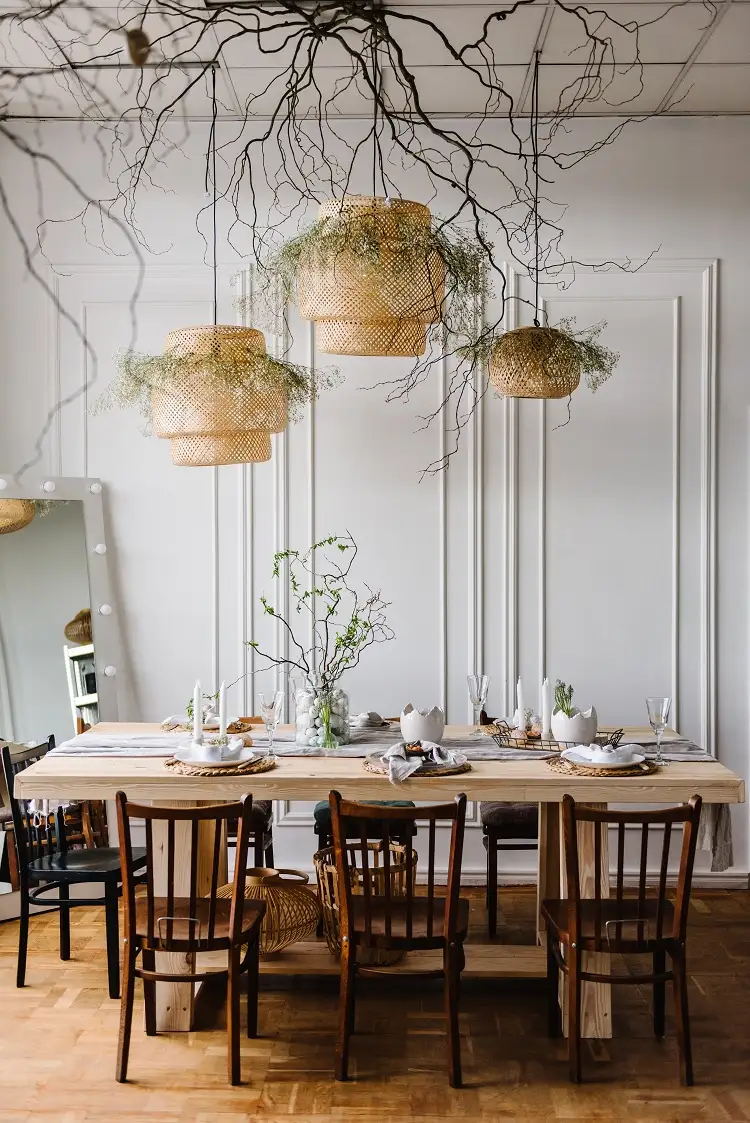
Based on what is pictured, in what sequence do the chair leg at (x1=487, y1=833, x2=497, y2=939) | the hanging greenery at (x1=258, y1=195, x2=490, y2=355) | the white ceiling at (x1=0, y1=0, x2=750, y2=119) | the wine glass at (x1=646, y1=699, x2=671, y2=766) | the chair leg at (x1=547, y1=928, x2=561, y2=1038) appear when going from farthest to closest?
the chair leg at (x1=487, y1=833, x2=497, y2=939) < the white ceiling at (x1=0, y1=0, x2=750, y2=119) < the wine glass at (x1=646, y1=699, x2=671, y2=766) < the chair leg at (x1=547, y1=928, x2=561, y2=1038) < the hanging greenery at (x1=258, y1=195, x2=490, y2=355)

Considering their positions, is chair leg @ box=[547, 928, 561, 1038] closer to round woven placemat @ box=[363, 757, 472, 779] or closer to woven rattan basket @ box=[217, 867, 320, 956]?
round woven placemat @ box=[363, 757, 472, 779]

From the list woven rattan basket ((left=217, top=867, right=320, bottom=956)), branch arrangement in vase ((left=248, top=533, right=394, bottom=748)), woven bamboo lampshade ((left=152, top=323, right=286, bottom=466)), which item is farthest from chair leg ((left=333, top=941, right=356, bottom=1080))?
branch arrangement in vase ((left=248, top=533, right=394, bottom=748))

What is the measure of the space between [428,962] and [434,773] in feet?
1.88

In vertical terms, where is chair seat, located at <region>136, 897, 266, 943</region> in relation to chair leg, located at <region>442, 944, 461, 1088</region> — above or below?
above

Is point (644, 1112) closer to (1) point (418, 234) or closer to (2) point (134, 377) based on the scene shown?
(1) point (418, 234)

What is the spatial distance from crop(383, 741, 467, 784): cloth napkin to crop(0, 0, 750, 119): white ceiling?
2315mm

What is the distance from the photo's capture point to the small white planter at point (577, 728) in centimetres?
334

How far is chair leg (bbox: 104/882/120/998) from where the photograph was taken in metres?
3.33

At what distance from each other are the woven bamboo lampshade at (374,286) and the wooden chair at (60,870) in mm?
1780

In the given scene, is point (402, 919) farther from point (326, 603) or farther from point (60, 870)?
point (326, 603)

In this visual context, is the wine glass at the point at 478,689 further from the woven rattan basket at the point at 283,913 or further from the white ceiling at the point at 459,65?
the white ceiling at the point at 459,65

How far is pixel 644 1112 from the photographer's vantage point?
266 centimetres

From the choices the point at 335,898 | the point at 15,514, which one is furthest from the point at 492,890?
the point at 15,514

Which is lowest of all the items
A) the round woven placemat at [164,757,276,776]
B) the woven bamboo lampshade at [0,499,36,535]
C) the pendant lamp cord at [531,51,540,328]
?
the round woven placemat at [164,757,276,776]
